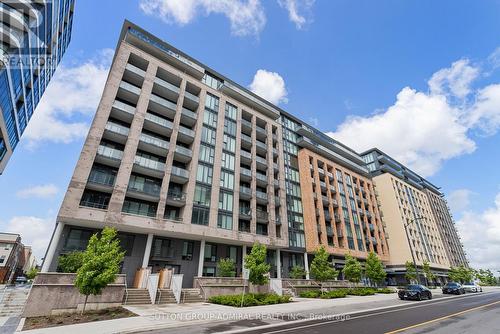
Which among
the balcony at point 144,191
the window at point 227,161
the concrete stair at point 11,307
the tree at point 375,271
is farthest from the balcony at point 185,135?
the tree at point 375,271

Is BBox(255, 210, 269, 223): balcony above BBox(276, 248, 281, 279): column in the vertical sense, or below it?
above

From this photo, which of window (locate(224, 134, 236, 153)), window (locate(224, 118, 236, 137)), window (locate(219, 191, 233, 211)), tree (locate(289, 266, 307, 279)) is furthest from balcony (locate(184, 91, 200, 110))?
tree (locate(289, 266, 307, 279))

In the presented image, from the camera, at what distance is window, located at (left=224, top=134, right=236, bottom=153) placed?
121 feet

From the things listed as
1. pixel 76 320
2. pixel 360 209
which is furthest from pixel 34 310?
pixel 360 209

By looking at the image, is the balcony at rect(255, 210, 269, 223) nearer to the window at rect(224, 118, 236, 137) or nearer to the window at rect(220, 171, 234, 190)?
the window at rect(220, 171, 234, 190)

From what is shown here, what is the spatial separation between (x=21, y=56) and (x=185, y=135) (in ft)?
79.6

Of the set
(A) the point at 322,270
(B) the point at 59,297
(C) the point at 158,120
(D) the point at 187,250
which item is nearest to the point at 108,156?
(C) the point at 158,120

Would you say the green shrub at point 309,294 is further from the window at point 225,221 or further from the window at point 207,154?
the window at point 207,154

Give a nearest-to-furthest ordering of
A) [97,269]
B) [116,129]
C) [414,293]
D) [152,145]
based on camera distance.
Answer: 1. [97,269]
2. [414,293]
3. [116,129]
4. [152,145]

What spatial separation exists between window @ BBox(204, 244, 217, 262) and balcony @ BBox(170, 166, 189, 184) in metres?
Answer: 9.61

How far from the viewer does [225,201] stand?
1293 inches

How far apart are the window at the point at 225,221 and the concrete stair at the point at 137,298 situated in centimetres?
1170

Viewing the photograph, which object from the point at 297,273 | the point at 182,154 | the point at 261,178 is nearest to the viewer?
the point at 182,154

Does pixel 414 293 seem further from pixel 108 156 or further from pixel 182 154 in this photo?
pixel 108 156
